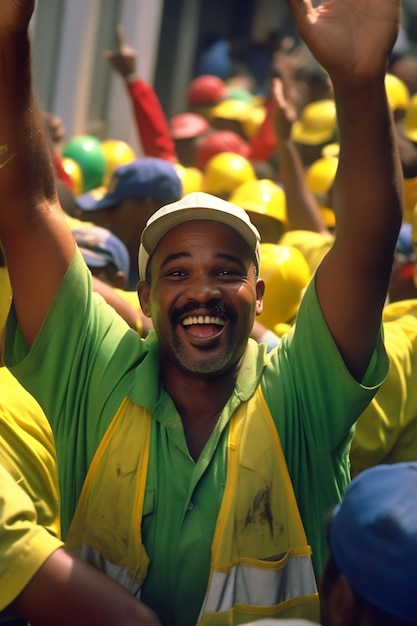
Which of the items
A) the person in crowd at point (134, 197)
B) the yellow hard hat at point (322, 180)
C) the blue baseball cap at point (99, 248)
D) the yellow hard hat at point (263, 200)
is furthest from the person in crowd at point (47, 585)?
the yellow hard hat at point (322, 180)

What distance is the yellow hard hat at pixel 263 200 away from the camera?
6.23 metres

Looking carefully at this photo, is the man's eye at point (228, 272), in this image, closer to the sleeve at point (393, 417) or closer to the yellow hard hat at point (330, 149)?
the sleeve at point (393, 417)

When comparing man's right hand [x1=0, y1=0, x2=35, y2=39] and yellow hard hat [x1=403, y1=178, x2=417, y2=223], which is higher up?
man's right hand [x1=0, y1=0, x2=35, y2=39]

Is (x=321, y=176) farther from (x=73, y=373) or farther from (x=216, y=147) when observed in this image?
(x=73, y=373)

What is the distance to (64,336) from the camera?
3102 mm

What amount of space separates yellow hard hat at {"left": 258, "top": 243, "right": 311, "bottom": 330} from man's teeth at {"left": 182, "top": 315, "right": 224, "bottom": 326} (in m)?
1.77

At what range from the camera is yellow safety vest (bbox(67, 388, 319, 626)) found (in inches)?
116

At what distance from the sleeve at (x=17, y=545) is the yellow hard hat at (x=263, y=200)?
3.85 meters

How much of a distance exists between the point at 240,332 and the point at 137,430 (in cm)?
36

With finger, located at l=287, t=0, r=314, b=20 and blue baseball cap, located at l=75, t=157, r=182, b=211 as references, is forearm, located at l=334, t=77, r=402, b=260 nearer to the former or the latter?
finger, located at l=287, t=0, r=314, b=20

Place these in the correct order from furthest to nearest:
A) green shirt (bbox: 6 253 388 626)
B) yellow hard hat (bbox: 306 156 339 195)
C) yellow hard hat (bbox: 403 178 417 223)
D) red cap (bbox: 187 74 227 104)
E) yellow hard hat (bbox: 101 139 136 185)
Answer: red cap (bbox: 187 74 227 104) < yellow hard hat (bbox: 101 139 136 185) < yellow hard hat (bbox: 306 156 339 195) < yellow hard hat (bbox: 403 178 417 223) < green shirt (bbox: 6 253 388 626)

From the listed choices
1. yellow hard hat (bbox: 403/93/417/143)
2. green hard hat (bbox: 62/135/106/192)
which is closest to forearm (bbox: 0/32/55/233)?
yellow hard hat (bbox: 403/93/417/143)

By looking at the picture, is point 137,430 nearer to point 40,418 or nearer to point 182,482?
point 182,482

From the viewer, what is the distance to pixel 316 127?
9.47 metres
